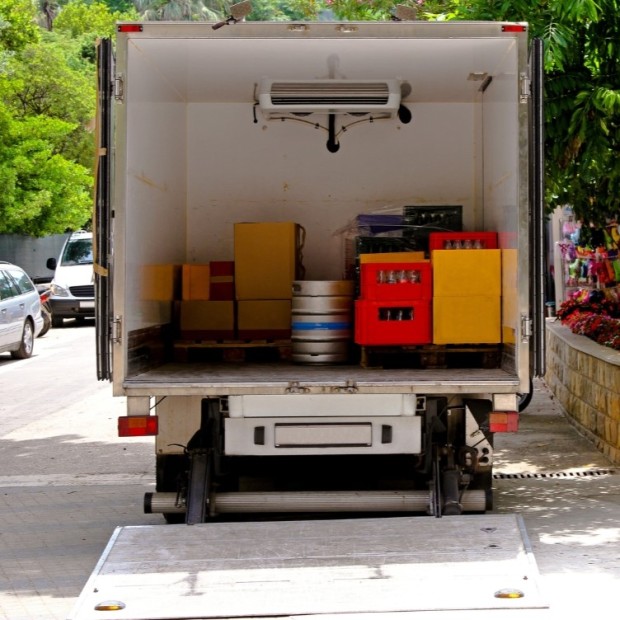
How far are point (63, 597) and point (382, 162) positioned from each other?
431 cm

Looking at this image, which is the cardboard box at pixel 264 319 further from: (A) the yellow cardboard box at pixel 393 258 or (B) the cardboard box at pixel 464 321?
(B) the cardboard box at pixel 464 321

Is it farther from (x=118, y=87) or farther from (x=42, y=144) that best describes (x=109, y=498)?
(x=42, y=144)

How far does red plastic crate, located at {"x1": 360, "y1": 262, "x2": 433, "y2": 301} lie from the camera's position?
24.5 ft

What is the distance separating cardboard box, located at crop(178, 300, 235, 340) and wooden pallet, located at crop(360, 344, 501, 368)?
125 centimetres

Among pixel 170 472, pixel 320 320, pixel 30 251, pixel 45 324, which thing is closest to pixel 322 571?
pixel 170 472

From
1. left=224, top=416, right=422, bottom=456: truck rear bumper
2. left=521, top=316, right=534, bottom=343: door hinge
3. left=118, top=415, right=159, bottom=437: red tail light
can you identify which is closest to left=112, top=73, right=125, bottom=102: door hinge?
left=118, top=415, right=159, bottom=437: red tail light

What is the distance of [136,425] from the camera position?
675 centimetres

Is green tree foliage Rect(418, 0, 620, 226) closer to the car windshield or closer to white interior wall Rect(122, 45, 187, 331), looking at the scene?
white interior wall Rect(122, 45, 187, 331)

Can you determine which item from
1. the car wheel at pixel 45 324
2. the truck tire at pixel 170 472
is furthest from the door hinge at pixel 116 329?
the car wheel at pixel 45 324

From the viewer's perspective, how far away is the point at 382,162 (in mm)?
9133

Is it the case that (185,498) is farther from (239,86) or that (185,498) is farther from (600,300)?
(600,300)

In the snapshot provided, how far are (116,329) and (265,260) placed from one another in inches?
84.3

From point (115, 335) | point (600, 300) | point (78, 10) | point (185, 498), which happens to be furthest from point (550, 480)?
point (78, 10)

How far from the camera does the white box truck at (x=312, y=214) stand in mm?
6660
